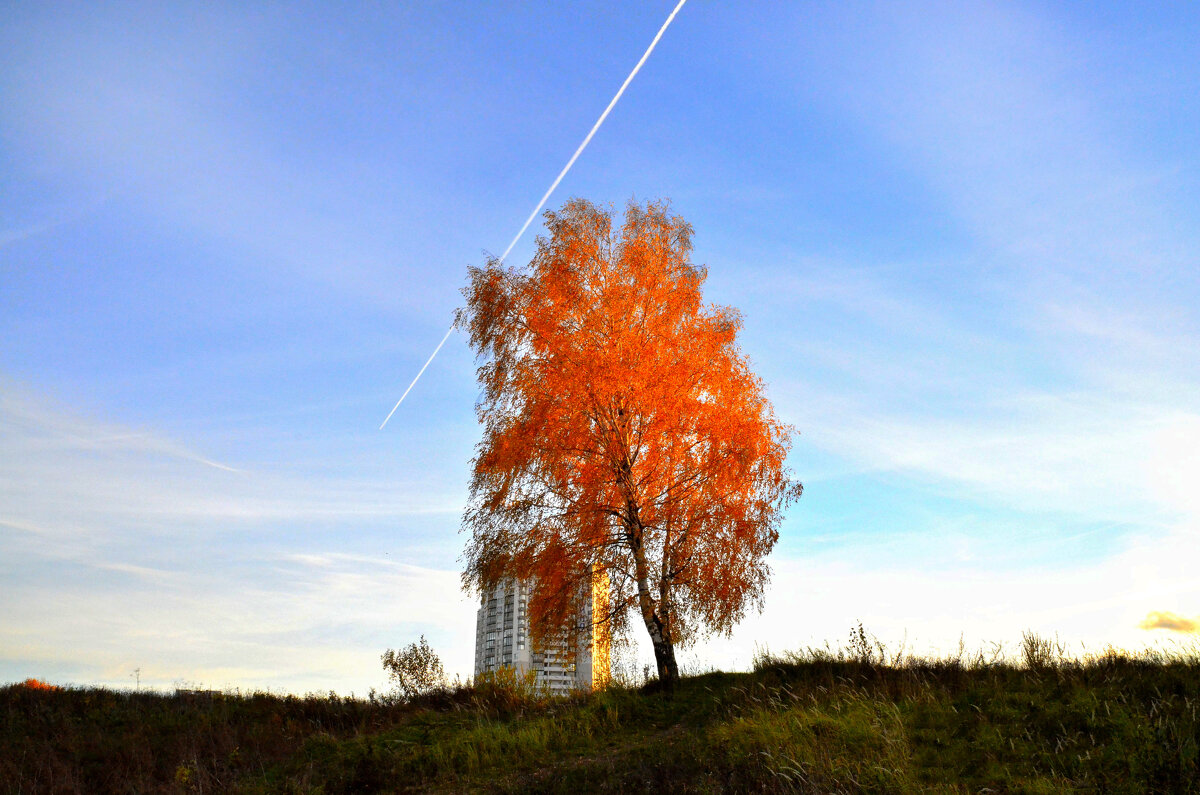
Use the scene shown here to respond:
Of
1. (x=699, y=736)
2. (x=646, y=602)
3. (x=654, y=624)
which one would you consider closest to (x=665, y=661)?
(x=654, y=624)

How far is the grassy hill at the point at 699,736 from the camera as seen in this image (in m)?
8.40

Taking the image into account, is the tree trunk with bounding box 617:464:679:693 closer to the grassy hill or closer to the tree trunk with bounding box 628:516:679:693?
the tree trunk with bounding box 628:516:679:693

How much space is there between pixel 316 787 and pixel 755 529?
28.9ft

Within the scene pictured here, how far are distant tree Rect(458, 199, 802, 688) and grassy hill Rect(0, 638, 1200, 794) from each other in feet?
6.52

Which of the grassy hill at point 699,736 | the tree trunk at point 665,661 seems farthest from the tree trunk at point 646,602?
the grassy hill at point 699,736

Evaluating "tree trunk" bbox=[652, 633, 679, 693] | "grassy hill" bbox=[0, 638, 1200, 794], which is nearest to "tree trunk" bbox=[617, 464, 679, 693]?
"tree trunk" bbox=[652, 633, 679, 693]

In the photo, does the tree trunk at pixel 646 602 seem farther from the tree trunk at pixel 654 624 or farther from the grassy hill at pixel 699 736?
the grassy hill at pixel 699 736

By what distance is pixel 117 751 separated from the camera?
46.2 feet

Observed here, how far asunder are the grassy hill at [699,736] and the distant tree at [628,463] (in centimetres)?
199

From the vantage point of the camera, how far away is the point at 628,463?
1625 cm

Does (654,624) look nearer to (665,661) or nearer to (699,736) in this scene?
(665,661)

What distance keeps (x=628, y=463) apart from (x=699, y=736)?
6.01m

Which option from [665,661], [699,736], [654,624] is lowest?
[699,736]

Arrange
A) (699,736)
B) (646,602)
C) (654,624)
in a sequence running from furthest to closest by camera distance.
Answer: (654,624) → (646,602) → (699,736)
